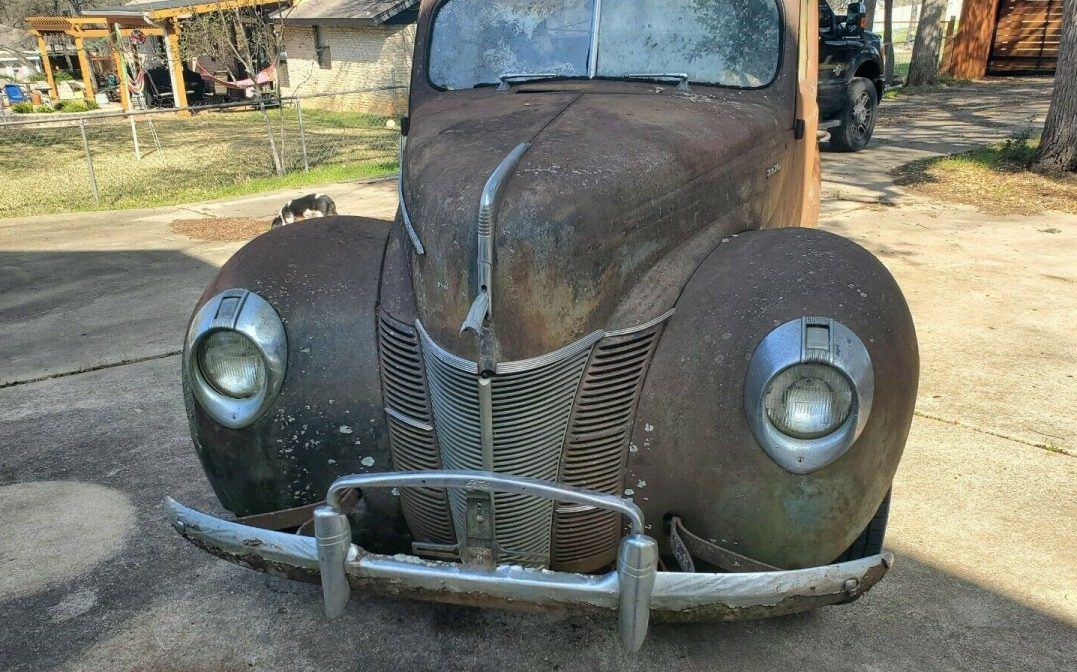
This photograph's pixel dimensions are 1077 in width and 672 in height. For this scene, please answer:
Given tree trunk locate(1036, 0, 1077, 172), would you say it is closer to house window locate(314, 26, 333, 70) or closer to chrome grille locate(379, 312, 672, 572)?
chrome grille locate(379, 312, 672, 572)

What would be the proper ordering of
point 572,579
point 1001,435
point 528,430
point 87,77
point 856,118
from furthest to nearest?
point 87,77 → point 856,118 → point 1001,435 → point 528,430 → point 572,579

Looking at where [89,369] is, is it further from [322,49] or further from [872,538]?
[322,49]

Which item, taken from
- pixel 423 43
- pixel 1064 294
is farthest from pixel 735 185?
pixel 1064 294

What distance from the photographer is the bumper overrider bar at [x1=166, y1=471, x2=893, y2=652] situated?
2.06m

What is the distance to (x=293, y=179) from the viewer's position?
1345 cm

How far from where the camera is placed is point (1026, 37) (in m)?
23.0

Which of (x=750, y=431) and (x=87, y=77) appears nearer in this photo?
(x=750, y=431)

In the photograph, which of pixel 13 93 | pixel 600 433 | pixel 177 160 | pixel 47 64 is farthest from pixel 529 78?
pixel 47 64

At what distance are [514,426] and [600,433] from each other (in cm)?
28

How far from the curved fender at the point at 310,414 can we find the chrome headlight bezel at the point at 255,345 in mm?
33

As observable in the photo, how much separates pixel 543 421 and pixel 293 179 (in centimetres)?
1209

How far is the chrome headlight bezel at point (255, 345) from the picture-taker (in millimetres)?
2619

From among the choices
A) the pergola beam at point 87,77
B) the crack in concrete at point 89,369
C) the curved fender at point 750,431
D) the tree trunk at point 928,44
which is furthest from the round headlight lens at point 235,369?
the pergola beam at point 87,77

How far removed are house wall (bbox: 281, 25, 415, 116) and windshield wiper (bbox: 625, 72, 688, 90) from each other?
19896mm
